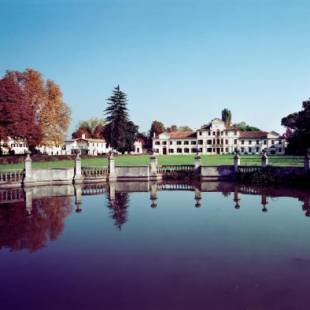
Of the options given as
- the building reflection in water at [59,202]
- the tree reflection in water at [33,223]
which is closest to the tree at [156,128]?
the building reflection in water at [59,202]

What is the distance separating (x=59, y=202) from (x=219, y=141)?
79.1 meters

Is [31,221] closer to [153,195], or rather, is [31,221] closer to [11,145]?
[153,195]

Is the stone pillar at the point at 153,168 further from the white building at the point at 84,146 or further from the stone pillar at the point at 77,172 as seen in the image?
the white building at the point at 84,146

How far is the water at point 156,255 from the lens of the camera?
6.54m

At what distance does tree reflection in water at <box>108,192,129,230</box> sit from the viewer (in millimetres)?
13352

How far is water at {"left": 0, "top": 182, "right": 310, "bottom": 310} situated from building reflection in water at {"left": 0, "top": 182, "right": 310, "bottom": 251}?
0.27 feet

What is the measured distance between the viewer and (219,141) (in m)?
93.4

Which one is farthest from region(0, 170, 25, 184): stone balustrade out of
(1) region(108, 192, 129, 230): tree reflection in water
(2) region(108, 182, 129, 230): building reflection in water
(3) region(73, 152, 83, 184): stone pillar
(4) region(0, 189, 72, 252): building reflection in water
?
(1) region(108, 192, 129, 230): tree reflection in water

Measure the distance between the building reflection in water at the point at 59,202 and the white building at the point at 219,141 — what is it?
68.5 metres

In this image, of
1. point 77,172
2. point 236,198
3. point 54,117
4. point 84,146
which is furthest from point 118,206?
point 84,146

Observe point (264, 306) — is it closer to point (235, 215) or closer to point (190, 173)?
point (235, 215)

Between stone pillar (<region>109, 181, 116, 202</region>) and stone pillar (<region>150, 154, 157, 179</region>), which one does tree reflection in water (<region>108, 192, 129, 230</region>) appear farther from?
stone pillar (<region>150, 154, 157, 179</region>)

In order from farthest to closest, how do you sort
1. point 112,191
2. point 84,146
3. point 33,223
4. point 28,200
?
point 84,146, point 112,191, point 28,200, point 33,223

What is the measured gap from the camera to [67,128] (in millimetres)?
47500
